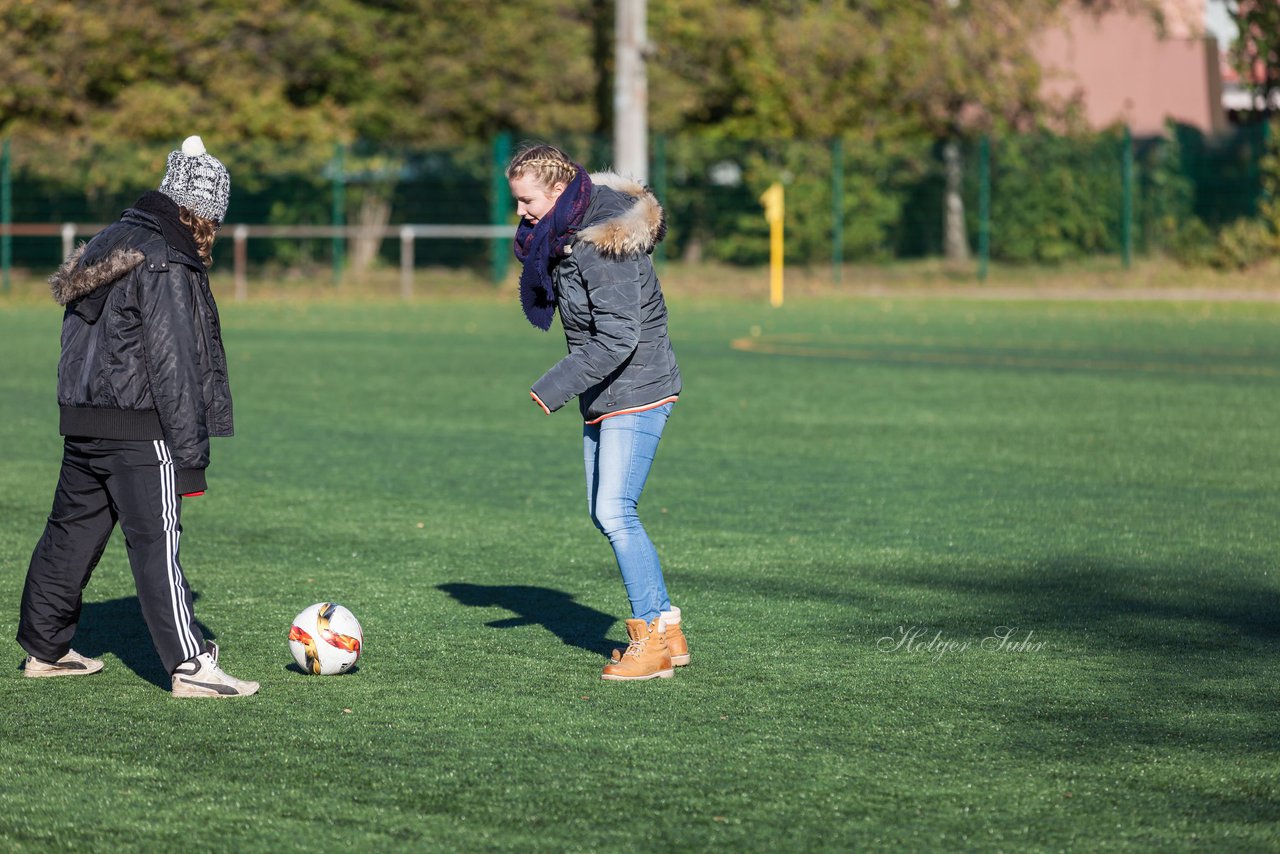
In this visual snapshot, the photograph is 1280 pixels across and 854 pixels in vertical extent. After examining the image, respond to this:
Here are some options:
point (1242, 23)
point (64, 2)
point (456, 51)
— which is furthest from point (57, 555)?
point (456, 51)

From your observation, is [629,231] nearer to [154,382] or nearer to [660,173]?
[154,382]

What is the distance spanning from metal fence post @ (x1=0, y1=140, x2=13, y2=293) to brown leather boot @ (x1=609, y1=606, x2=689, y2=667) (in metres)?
26.4

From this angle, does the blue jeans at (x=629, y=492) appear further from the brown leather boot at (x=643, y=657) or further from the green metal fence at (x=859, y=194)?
the green metal fence at (x=859, y=194)

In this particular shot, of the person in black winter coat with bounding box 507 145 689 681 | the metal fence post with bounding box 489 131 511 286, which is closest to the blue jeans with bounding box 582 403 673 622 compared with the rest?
the person in black winter coat with bounding box 507 145 689 681

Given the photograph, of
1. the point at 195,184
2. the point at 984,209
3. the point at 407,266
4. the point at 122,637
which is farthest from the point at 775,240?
the point at 195,184

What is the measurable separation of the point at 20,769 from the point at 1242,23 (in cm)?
3198

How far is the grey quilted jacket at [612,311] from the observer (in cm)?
604

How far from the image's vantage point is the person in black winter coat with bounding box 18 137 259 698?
227 inches

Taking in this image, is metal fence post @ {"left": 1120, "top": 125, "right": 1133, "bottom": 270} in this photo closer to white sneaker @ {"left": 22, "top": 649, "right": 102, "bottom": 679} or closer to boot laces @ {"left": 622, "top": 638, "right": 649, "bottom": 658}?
boot laces @ {"left": 622, "top": 638, "right": 649, "bottom": 658}

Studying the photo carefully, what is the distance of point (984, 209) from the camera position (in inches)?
1380

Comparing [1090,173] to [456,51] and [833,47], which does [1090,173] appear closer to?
[833,47]

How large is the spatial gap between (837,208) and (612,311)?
2930 centimetres

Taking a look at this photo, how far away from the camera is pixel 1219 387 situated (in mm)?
16734

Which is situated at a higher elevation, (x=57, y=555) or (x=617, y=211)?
(x=617, y=211)
